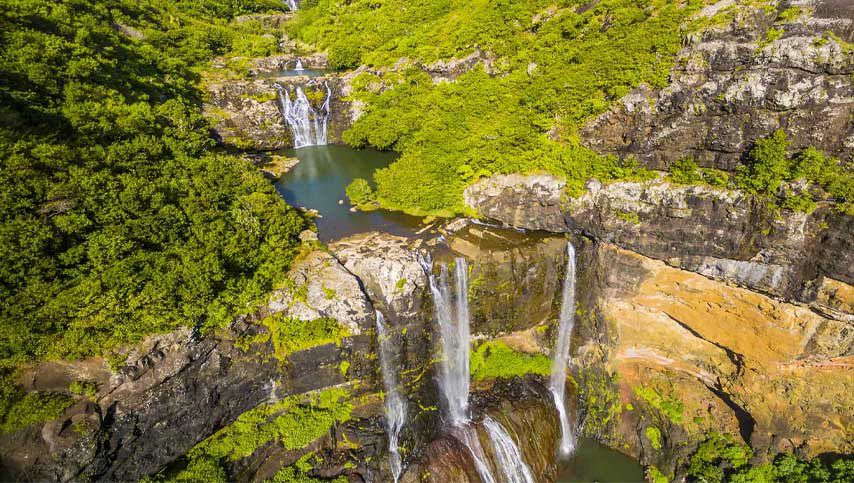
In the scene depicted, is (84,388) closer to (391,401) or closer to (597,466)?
(391,401)

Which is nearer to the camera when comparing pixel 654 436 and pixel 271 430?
pixel 271 430

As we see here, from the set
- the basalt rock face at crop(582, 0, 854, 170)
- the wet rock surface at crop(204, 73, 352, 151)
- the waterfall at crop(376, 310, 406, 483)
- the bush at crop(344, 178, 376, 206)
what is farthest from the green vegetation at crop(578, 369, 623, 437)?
the wet rock surface at crop(204, 73, 352, 151)

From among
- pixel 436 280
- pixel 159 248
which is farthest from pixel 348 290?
pixel 159 248

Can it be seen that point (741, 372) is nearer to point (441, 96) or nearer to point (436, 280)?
point (436, 280)

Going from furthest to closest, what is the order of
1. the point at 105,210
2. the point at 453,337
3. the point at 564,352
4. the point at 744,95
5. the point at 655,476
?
1. the point at 564,352
2. the point at 655,476
3. the point at 453,337
4. the point at 744,95
5. the point at 105,210

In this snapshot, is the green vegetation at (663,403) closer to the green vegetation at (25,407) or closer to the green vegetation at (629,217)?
the green vegetation at (629,217)

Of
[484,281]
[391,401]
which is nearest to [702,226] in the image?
[484,281]

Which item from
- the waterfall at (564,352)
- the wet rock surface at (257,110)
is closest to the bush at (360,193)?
the wet rock surface at (257,110)

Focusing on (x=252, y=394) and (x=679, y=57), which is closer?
(x=252, y=394)
